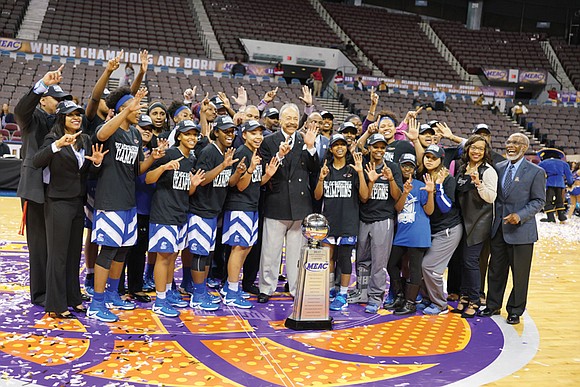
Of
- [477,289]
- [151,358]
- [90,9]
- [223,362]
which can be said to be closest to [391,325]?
[477,289]

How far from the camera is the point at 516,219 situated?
486cm

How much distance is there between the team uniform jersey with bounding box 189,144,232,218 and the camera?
4.81 meters

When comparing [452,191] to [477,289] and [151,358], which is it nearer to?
[477,289]

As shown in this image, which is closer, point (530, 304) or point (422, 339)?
point (422, 339)

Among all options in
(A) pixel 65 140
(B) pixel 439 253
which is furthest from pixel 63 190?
(B) pixel 439 253

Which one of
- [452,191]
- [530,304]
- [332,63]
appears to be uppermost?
[332,63]

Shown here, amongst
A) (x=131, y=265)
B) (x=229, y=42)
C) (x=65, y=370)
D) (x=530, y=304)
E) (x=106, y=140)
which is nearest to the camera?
(x=65, y=370)

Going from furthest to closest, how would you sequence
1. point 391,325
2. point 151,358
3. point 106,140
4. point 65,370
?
point 391,325 → point 106,140 → point 151,358 → point 65,370

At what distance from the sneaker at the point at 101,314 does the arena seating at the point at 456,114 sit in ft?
45.8

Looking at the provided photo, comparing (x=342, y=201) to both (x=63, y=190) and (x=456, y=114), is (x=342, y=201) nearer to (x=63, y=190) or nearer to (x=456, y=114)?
(x=63, y=190)

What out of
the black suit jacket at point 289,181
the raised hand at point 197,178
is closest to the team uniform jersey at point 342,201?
the black suit jacket at point 289,181

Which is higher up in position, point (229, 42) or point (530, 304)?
point (229, 42)

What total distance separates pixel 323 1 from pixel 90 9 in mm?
11810

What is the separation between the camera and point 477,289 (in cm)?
520
